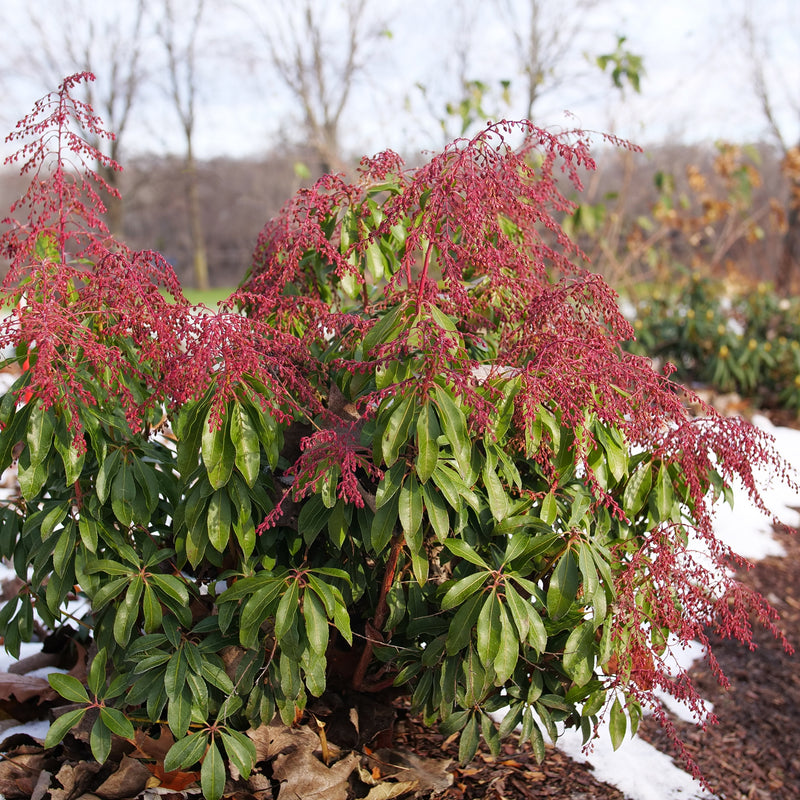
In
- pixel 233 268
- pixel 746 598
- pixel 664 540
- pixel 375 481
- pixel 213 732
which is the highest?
pixel 233 268

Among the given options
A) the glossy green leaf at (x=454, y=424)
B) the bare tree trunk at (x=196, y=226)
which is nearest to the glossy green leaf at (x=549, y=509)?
the glossy green leaf at (x=454, y=424)

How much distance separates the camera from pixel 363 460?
136cm

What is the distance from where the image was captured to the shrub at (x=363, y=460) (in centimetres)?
134

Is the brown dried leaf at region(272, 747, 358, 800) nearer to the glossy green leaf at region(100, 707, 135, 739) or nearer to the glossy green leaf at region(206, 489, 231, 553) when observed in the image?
the glossy green leaf at region(100, 707, 135, 739)

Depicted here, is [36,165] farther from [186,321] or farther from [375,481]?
[375,481]

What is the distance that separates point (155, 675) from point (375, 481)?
2.06ft

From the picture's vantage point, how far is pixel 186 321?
4.54 feet

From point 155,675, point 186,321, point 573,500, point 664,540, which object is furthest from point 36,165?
point 664,540

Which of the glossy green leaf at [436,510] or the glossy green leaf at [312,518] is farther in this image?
the glossy green leaf at [312,518]

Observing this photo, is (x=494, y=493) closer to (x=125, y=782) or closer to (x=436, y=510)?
(x=436, y=510)

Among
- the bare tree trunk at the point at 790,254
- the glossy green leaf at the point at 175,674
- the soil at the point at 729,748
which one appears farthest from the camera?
the bare tree trunk at the point at 790,254

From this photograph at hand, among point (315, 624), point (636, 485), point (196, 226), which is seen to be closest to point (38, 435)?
point (315, 624)

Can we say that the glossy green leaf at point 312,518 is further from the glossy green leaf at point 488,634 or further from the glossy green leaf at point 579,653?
the glossy green leaf at point 579,653

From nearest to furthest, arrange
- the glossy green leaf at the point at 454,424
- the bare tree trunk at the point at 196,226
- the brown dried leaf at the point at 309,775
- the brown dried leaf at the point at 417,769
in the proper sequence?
the glossy green leaf at the point at 454,424 < the brown dried leaf at the point at 309,775 < the brown dried leaf at the point at 417,769 < the bare tree trunk at the point at 196,226
